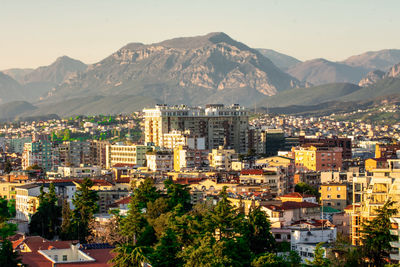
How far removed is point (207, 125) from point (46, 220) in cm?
8229

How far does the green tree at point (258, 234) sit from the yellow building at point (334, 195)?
81.2 feet

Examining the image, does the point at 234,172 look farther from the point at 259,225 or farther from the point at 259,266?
the point at 259,266

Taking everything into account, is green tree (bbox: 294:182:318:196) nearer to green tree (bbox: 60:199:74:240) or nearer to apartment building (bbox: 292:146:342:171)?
green tree (bbox: 60:199:74:240)

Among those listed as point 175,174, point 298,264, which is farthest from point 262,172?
point 298,264

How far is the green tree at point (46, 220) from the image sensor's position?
72.9 meters

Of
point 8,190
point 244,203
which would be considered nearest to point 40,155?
point 8,190

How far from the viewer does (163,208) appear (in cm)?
6681

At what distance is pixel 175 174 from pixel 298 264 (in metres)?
48.5

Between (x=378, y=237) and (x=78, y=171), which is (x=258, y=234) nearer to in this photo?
(x=378, y=237)

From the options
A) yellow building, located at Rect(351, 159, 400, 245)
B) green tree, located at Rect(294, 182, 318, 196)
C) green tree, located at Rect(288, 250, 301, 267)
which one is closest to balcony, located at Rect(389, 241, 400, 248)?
yellow building, located at Rect(351, 159, 400, 245)

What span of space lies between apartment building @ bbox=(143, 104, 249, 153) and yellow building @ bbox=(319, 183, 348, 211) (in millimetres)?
69941

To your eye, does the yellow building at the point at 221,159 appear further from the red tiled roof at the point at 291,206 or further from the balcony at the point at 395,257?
the balcony at the point at 395,257

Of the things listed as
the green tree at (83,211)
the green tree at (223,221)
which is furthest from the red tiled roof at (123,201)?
the green tree at (223,221)

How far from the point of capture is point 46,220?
7406cm
